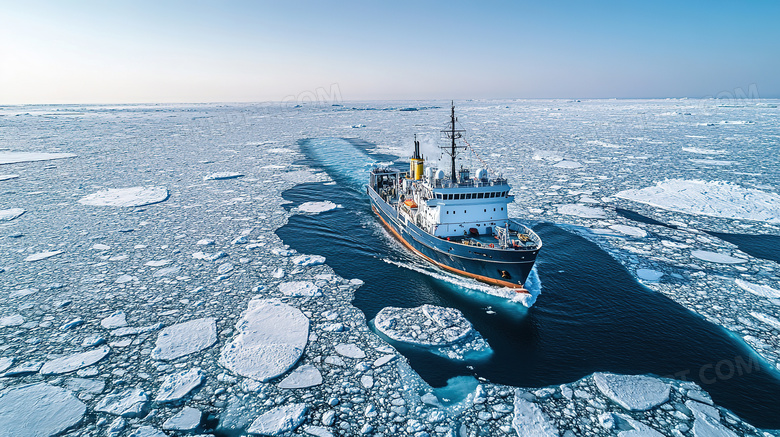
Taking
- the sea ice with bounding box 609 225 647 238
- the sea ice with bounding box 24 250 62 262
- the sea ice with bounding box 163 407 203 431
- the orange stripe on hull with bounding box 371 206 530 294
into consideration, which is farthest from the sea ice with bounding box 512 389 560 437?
the sea ice with bounding box 24 250 62 262

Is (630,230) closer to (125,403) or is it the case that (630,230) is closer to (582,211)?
(582,211)

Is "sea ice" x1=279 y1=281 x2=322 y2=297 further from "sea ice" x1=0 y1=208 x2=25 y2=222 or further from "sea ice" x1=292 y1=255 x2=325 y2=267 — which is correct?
"sea ice" x1=0 y1=208 x2=25 y2=222

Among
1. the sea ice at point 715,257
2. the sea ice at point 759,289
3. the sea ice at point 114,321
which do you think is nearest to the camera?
the sea ice at point 114,321

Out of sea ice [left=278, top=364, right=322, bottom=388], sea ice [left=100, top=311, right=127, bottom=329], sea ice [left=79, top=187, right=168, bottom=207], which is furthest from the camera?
sea ice [left=79, top=187, right=168, bottom=207]

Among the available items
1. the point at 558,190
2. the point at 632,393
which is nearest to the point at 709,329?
the point at 632,393

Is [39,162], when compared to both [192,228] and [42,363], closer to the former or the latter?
[192,228]

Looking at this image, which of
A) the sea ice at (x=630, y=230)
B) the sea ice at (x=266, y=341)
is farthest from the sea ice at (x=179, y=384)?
the sea ice at (x=630, y=230)

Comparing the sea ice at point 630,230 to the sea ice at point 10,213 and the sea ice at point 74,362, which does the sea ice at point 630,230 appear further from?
the sea ice at point 10,213
